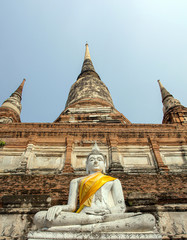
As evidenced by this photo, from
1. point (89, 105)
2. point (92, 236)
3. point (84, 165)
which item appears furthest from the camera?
point (89, 105)

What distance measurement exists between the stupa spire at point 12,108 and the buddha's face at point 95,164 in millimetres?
10314

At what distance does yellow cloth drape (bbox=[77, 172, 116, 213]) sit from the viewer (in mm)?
3760

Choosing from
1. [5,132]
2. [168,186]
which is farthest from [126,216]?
[5,132]

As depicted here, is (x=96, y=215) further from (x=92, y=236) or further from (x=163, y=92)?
(x=163, y=92)

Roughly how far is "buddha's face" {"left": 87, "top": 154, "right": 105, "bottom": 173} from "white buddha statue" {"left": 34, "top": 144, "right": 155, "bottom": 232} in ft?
1.52

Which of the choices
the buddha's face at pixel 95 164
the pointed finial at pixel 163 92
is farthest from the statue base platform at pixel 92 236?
the pointed finial at pixel 163 92

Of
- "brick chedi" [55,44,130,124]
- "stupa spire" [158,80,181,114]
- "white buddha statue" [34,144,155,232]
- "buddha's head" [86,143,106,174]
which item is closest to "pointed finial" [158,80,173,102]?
"stupa spire" [158,80,181,114]

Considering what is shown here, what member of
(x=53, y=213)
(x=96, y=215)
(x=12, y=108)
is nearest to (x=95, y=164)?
(x=96, y=215)

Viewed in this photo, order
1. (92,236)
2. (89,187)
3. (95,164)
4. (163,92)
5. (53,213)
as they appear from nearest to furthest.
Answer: (92,236) < (53,213) < (89,187) < (95,164) < (163,92)

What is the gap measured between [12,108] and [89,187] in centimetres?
1277

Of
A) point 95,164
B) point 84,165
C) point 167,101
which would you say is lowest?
point 95,164

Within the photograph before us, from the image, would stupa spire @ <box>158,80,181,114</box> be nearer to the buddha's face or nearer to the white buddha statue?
the buddha's face

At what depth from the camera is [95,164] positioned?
4625 millimetres

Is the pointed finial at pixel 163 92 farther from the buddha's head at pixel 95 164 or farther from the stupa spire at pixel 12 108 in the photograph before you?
the buddha's head at pixel 95 164
